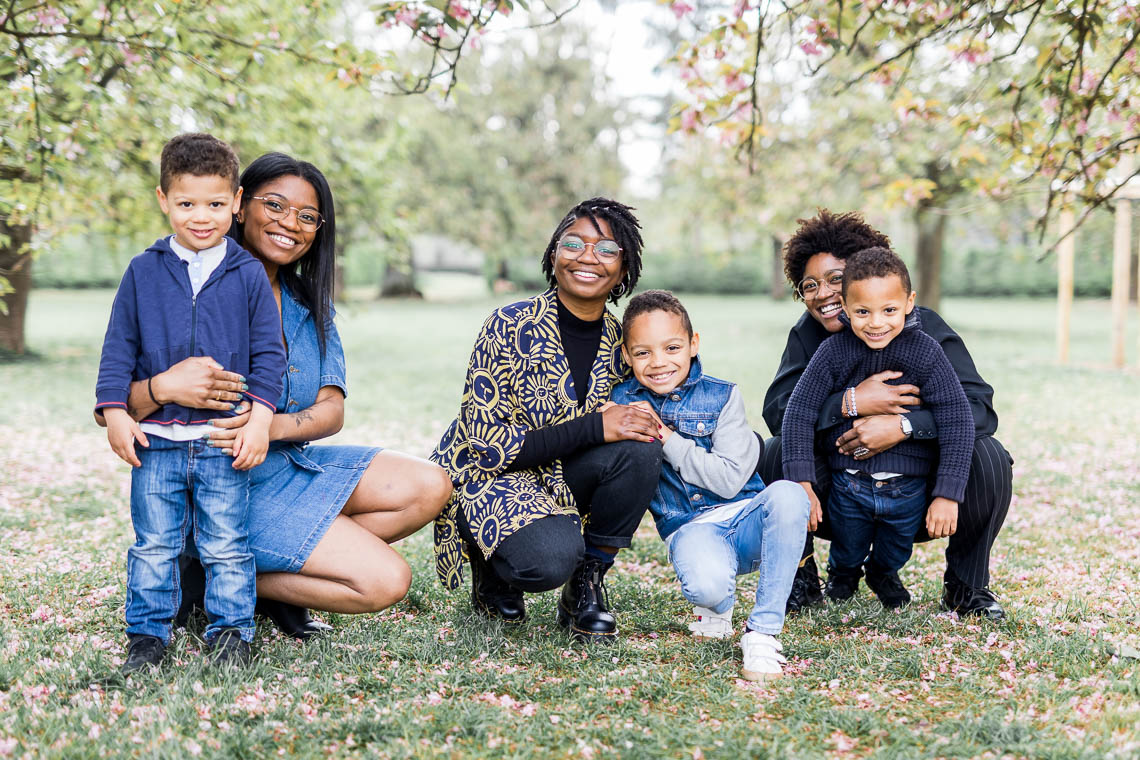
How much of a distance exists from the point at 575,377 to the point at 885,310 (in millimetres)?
1122

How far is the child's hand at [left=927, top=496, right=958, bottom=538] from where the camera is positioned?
333 cm

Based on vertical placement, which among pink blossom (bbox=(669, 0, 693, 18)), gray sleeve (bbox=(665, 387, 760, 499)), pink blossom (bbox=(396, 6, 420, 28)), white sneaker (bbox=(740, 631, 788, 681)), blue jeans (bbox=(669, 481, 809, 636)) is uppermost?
pink blossom (bbox=(669, 0, 693, 18))

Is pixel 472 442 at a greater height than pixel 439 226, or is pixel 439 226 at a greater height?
pixel 439 226

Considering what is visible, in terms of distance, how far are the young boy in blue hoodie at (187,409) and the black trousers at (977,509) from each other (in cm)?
198

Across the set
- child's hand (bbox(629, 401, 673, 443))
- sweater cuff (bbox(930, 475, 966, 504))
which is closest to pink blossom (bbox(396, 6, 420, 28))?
child's hand (bbox(629, 401, 673, 443))

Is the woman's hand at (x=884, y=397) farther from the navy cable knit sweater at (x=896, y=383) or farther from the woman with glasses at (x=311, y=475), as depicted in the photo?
the woman with glasses at (x=311, y=475)

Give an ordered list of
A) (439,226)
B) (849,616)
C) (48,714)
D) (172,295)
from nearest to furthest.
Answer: (48,714) < (172,295) < (849,616) < (439,226)

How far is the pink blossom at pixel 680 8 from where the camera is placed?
5.51m

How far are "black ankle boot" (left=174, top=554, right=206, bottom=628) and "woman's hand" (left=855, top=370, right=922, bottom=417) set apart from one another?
7.91ft

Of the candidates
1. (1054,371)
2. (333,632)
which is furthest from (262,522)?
(1054,371)

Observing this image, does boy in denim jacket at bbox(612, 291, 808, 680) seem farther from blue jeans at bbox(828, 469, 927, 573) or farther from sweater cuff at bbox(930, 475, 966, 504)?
sweater cuff at bbox(930, 475, 966, 504)

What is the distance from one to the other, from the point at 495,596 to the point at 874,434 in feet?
4.92

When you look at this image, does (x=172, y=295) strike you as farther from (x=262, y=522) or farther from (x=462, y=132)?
(x=462, y=132)

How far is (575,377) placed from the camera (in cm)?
354
